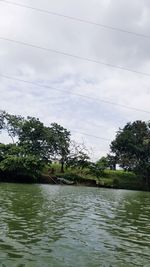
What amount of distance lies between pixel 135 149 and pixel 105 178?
9246mm

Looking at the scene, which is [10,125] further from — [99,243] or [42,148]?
[99,243]

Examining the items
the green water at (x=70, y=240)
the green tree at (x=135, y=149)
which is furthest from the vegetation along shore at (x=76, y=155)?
the green water at (x=70, y=240)

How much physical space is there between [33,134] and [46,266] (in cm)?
7155

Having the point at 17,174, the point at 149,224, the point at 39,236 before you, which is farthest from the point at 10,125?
the point at 39,236

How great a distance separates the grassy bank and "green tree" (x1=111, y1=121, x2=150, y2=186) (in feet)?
7.92

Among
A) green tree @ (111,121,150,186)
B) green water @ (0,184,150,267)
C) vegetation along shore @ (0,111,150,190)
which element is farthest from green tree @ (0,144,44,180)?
green water @ (0,184,150,267)

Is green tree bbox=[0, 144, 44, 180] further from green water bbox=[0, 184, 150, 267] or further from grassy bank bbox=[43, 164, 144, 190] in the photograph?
green water bbox=[0, 184, 150, 267]

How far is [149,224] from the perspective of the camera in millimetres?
23203

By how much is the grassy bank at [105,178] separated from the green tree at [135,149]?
241cm

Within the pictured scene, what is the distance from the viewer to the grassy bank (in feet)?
258

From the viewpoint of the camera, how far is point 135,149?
85.3 m

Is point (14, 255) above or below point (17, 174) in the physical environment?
below

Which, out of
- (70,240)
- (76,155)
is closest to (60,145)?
(76,155)

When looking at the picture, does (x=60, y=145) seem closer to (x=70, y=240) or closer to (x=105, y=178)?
(x=105, y=178)
